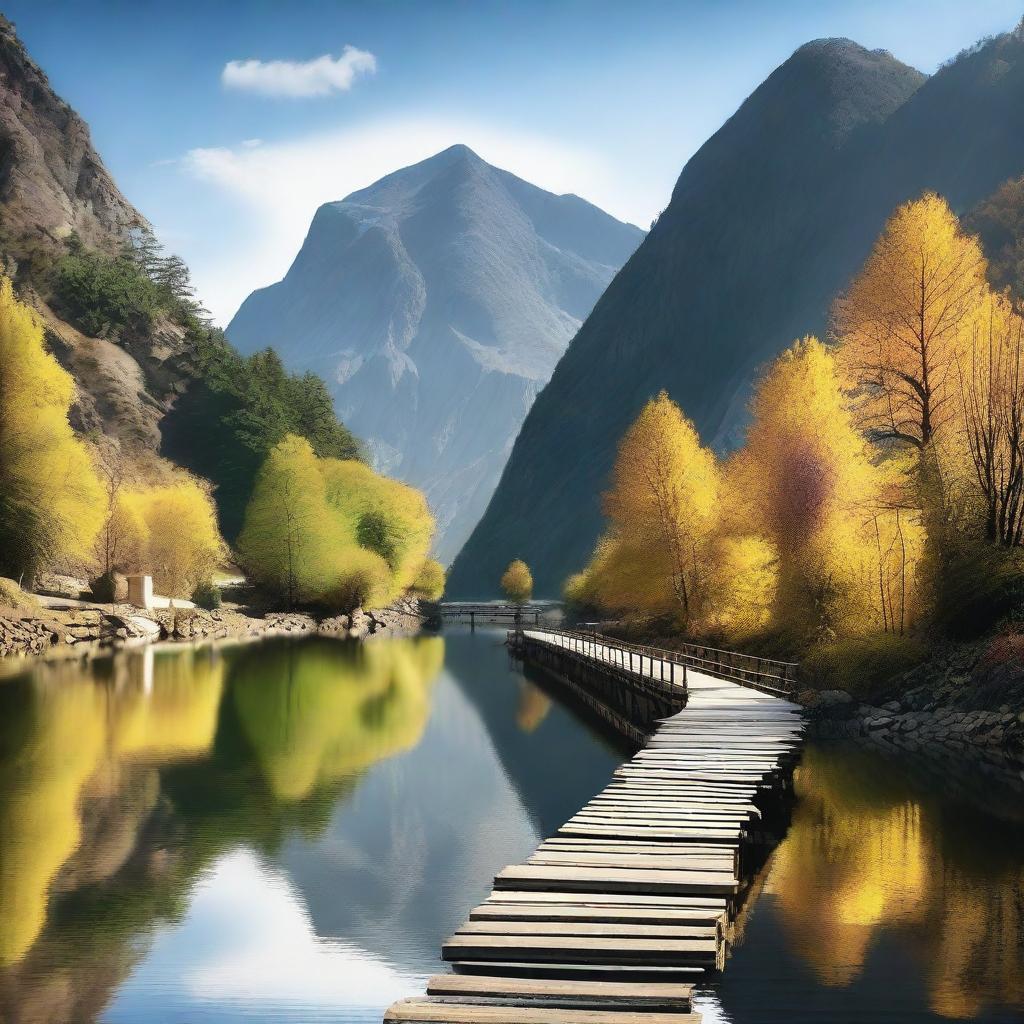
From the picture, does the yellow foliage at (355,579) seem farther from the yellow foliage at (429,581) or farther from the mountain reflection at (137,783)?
the mountain reflection at (137,783)

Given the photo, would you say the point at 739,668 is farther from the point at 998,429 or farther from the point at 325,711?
the point at 325,711

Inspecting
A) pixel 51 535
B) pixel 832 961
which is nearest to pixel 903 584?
pixel 832 961

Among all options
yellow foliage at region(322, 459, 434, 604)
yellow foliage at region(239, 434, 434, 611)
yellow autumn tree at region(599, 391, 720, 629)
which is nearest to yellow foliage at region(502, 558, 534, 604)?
yellow foliage at region(322, 459, 434, 604)

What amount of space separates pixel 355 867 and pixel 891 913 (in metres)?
9.47

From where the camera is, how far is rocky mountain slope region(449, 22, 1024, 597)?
13338 cm

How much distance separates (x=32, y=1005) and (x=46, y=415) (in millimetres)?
53640

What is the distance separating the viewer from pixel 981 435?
121 ft

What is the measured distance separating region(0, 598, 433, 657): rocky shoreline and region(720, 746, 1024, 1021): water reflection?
46.1m

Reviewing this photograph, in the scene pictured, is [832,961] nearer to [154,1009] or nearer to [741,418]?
[154,1009]

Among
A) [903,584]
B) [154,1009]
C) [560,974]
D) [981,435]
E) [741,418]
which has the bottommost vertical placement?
[154,1009]

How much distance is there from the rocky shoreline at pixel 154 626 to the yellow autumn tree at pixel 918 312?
41357mm

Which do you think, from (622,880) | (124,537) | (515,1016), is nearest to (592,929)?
(622,880)

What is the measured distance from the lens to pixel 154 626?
75688 millimetres

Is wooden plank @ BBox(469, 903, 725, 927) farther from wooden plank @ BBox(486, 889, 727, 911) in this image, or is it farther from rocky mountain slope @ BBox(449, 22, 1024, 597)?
rocky mountain slope @ BBox(449, 22, 1024, 597)
